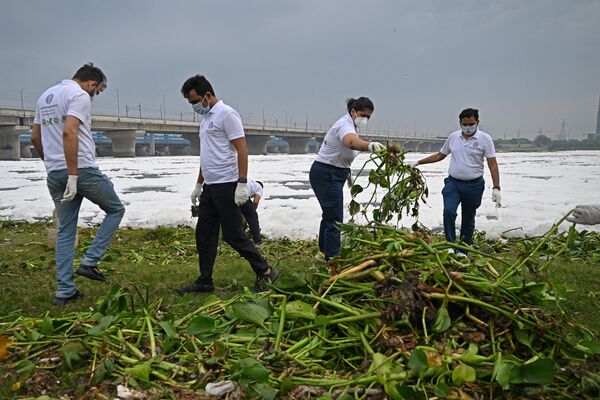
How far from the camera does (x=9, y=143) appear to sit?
1447 inches

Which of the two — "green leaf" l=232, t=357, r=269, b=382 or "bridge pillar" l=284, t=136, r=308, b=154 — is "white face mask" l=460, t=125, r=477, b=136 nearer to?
"green leaf" l=232, t=357, r=269, b=382

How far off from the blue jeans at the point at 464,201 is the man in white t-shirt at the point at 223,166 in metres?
2.27

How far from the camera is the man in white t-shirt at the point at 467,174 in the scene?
510cm

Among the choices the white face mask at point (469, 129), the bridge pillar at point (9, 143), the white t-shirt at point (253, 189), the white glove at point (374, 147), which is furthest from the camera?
the bridge pillar at point (9, 143)

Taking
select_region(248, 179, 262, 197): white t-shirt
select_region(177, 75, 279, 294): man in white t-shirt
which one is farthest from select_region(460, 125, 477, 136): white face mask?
select_region(248, 179, 262, 197): white t-shirt

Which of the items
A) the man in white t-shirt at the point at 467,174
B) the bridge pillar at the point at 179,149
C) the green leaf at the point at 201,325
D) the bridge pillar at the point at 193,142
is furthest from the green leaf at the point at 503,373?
the bridge pillar at the point at 179,149

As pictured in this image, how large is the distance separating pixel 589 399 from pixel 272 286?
5.22 ft

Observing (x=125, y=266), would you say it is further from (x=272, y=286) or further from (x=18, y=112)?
(x=18, y=112)

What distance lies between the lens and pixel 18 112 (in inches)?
1468

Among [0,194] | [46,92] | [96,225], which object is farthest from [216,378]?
[0,194]

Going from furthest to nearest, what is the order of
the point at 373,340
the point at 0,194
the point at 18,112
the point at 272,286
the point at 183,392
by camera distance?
the point at 18,112
the point at 0,194
the point at 272,286
the point at 373,340
the point at 183,392

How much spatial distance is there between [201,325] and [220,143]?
1792mm

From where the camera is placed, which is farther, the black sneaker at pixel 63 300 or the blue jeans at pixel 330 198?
the blue jeans at pixel 330 198

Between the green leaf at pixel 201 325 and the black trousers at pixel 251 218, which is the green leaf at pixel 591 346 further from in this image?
the black trousers at pixel 251 218
